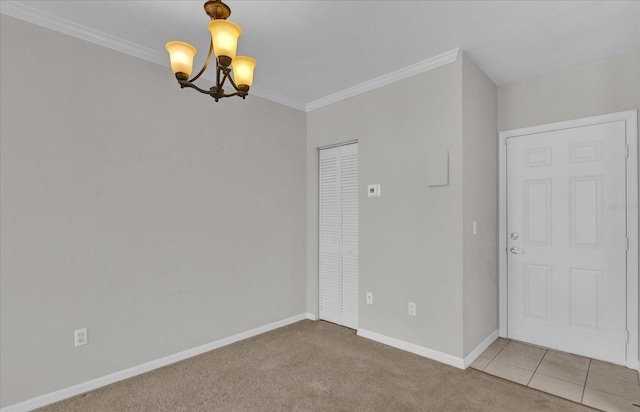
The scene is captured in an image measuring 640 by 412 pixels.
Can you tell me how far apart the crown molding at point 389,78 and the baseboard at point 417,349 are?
100 inches

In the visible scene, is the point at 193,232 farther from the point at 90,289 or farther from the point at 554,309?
the point at 554,309

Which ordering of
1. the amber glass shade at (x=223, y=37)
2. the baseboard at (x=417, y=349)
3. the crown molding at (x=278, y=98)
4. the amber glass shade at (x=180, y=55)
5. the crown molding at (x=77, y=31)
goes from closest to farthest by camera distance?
the amber glass shade at (x=223, y=37) < the amber glass shade at (x=180, y=55) < the crown molding at (x=77, y=31) < the baseboard at (x=417, y=349) < the crown molding at (x=278, y=98)

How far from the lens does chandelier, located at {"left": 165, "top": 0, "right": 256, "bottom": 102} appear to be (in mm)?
1630

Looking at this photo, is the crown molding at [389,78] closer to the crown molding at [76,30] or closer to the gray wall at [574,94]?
the gray wall at [574,94]

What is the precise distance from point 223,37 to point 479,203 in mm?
2558

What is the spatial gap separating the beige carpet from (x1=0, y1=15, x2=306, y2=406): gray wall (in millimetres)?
260

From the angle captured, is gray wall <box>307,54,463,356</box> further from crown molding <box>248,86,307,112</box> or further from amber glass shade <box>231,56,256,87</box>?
amber glass shade <box>231,56,256,87</box>

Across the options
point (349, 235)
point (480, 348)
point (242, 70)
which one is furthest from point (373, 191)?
point (242, 70)

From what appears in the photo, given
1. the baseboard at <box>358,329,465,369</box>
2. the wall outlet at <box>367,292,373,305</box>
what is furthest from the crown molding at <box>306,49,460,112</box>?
the baseboard at <box>358,329,465,369</box>

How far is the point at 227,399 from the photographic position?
225cm

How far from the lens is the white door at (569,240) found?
274cm

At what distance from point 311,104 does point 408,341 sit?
113 inches

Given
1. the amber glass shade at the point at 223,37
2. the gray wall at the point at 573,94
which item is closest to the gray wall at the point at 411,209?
the gray wall at the point at 573,94

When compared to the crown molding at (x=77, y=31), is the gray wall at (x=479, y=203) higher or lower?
lower
